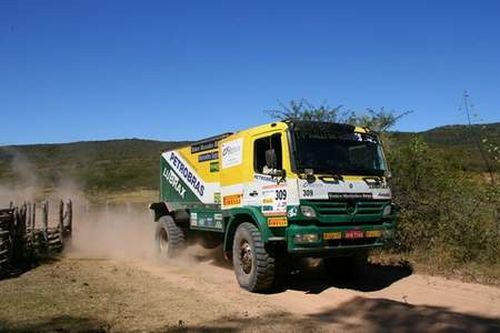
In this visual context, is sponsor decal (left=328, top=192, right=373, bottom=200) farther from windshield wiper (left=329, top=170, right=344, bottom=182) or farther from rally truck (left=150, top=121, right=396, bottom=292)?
windshield wiper (left=329, top=170, right=344, bottom=182)

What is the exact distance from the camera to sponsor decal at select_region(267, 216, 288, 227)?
37.2ft

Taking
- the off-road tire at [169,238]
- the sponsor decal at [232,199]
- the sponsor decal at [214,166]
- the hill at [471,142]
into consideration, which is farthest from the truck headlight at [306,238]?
the off-road tire at [169,238]

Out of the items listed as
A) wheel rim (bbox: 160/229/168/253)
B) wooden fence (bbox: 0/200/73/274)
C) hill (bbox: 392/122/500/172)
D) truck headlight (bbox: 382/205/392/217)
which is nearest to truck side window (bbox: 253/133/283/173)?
truck headlight (bbox: 382/205/392/217)

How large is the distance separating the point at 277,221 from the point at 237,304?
1.60 meters

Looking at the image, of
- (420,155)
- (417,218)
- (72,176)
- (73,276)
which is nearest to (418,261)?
(417,218)

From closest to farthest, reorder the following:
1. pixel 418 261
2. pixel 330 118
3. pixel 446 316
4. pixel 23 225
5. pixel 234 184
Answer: pixel 446 316 < pixel 234 184 < pixel 418 261 < pixel 23 225 < pixel 330 118

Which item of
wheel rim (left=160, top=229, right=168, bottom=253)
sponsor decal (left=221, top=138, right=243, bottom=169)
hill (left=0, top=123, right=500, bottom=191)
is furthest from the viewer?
hill (left=0, top=123, right=500, bottom=191)

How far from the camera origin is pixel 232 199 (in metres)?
13.4

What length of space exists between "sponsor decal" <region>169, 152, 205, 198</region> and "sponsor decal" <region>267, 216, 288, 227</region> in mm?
3861

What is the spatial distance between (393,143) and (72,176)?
5717 cm

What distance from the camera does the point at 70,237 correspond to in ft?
68.2

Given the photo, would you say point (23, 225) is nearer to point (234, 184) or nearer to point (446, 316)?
point (234, 184)

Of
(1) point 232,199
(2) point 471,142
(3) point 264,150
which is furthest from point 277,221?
(2) point 471,142

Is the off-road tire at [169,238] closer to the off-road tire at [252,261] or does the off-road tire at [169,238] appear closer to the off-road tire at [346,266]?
the off-road tire at [252,261]
